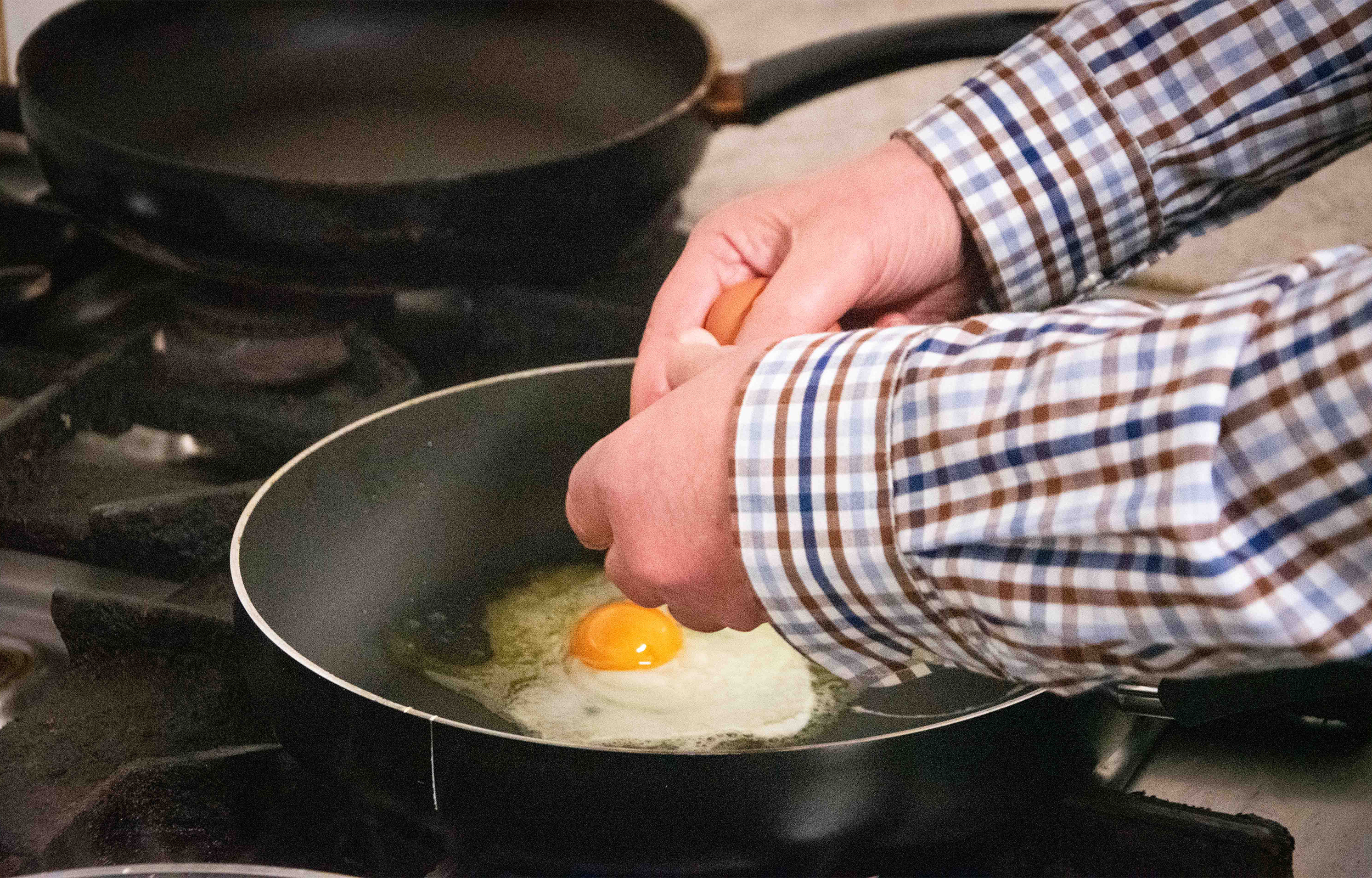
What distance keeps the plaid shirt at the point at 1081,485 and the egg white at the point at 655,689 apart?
5.5 inches

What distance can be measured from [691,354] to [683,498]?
4.5 inches

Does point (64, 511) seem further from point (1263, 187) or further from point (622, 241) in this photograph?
point (1263, 187)

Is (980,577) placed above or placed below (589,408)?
above

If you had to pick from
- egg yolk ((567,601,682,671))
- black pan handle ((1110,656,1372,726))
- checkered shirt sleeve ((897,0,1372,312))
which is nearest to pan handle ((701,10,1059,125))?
checkered shirt sleeve ((897,0,1372,312))

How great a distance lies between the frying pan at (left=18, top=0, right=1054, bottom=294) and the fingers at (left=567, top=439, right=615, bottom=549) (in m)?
0.31

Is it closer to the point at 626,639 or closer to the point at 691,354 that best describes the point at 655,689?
the point at 626,639

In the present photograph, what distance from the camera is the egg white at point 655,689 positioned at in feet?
2.17

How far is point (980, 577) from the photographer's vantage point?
0.46 metres

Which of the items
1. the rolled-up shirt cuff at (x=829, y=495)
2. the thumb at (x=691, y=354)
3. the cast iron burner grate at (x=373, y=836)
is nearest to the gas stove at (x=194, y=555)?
the cast iron burner grate at (x=373, y=836)

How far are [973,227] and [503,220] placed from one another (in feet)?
1.03

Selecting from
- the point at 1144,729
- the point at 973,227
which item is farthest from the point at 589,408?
the point at 1144,729

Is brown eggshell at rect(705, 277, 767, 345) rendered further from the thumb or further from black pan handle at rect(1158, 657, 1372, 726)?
black pan handle at rect(1158, 657, 1372, 726)

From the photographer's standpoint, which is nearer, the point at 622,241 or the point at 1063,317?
the point at 1063,317

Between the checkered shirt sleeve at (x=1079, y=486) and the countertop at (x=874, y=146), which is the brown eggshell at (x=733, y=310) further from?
the countertop at (x=874, y=146)
